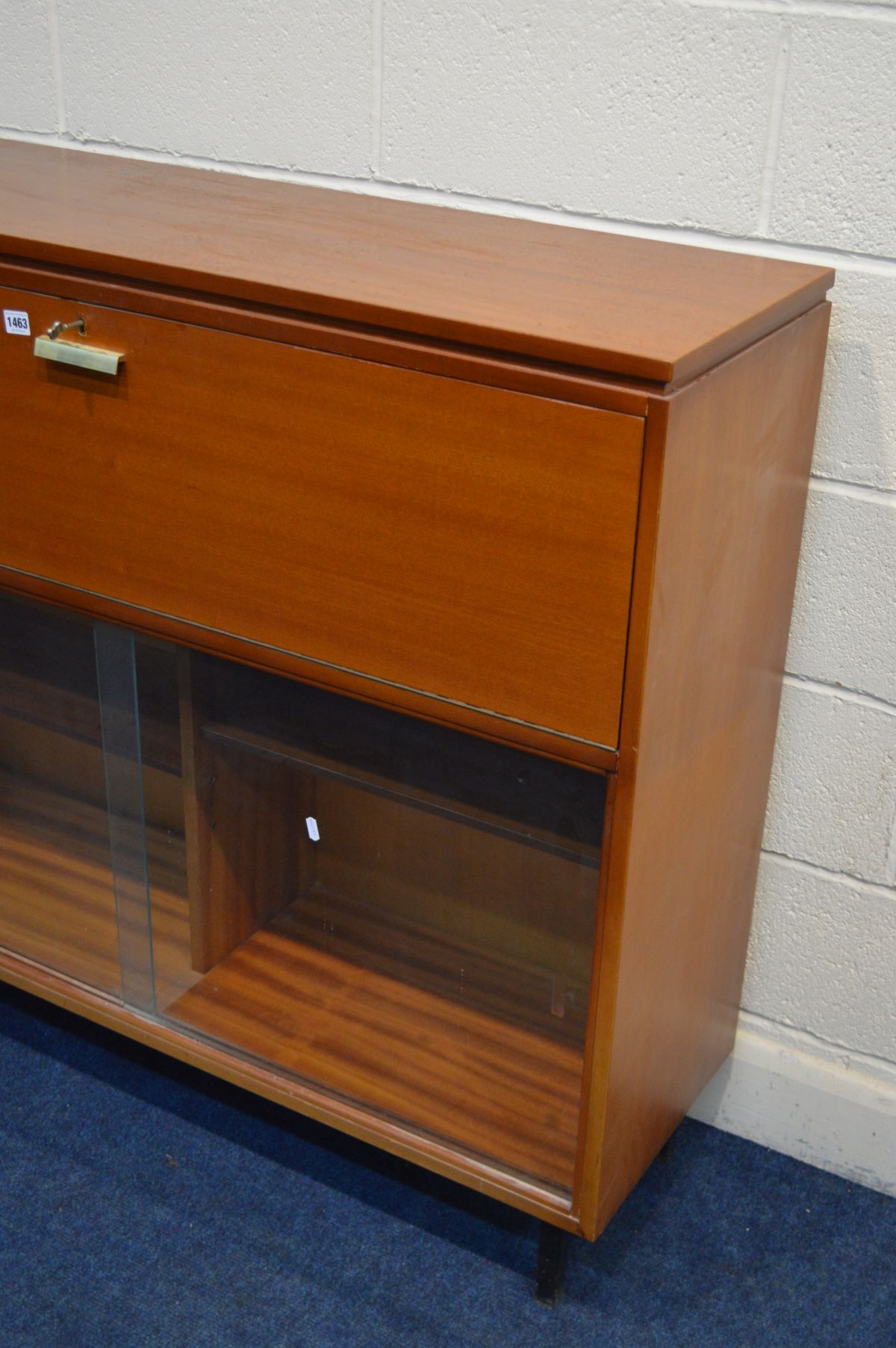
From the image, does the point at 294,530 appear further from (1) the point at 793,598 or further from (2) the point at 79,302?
(1) the point at 793,598

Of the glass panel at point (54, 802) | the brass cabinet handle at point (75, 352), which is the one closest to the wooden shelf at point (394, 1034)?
the glass panel at point (54, 802)

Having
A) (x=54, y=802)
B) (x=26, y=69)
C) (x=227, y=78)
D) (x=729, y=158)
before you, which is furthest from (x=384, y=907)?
(x=26, y=69)

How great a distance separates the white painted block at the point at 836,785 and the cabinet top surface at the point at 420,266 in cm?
41

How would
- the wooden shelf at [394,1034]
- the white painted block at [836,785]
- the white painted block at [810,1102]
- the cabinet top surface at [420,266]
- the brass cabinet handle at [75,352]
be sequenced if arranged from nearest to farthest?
the cabinet top surface at [420,266]
the brass cabinet handle at [75,352]
the wooden shelf at [394,1034]
the white painted block at [836,785]
the white painted block at [810,1102]

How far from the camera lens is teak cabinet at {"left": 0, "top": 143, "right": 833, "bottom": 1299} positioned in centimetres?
102

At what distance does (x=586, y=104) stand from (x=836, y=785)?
71 cm

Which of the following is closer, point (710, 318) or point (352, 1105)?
point (710, 318)

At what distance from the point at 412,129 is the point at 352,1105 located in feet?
3.20

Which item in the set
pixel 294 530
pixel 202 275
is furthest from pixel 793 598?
pixel 202 275

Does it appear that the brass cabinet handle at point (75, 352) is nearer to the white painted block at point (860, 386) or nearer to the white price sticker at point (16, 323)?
the white price sticker at point (16, 323)

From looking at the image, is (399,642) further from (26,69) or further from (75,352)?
(26,69)

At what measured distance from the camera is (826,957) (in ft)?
4.92

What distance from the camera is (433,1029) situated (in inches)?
53.8

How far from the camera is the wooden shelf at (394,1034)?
1294 mm
